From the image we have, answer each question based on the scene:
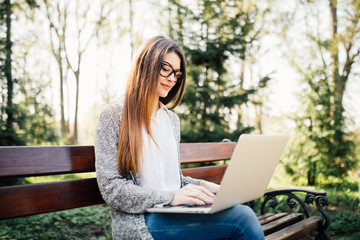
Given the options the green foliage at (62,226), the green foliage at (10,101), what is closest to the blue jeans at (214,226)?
the green foliage at (62,226)

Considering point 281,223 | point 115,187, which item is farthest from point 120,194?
point 281,223

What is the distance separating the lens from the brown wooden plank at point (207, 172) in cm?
255

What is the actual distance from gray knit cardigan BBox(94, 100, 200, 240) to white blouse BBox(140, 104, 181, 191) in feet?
0.40

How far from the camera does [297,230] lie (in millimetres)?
2211

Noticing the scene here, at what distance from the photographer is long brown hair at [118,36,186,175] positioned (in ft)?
5.21

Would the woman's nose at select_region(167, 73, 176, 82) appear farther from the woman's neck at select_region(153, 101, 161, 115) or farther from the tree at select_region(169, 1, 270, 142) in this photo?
the tree at select_region(169, 1, 270, 142)

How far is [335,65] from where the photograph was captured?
7.94 m

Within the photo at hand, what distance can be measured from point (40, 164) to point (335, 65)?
322 inches

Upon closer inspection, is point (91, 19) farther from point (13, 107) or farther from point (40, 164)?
point (40, 164)

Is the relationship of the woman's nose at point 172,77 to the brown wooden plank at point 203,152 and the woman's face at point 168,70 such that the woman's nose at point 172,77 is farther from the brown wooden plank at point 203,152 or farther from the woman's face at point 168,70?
the brown wooden plank at point 203,152

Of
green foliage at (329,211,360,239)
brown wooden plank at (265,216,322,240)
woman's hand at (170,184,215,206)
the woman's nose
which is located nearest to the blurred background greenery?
green foliage at (329,211,360,239)

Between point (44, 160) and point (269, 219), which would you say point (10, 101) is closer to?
point (44, 160)

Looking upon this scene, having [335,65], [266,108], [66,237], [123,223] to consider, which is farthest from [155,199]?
[266,108]

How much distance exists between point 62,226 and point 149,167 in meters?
2.63
